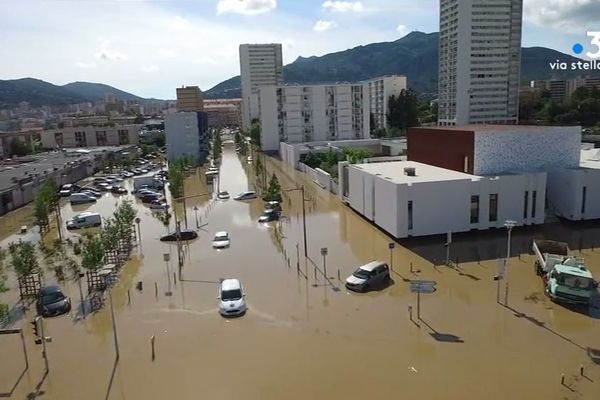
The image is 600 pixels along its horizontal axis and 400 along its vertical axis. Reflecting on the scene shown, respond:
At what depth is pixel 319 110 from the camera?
2608 inches

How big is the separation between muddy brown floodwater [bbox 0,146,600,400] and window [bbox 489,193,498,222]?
4505 mm

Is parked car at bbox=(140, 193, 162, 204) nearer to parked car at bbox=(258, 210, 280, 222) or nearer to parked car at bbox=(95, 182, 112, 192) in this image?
parked car at bbox=(95, 182, 112, 192)

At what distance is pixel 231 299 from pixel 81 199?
28022 mm

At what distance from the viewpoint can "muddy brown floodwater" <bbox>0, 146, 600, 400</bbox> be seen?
35.8 ft

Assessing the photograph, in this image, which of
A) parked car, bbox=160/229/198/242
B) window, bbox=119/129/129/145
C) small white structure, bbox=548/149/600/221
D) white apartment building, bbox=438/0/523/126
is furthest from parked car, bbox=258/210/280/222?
white apartment building, bbox=438/0/523/126

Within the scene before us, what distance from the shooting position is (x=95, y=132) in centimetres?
8519

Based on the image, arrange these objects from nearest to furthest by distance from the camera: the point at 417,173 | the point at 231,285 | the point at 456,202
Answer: the point at 231,285, the point at 456,202, the point at 417,173

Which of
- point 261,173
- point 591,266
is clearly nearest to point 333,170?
point 261,173

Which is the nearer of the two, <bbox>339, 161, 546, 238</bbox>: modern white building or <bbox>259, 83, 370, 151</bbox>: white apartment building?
<bbox>339, 161, 546, 238</bbox>: modern white building

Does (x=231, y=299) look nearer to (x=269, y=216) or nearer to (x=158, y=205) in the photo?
(x=269, y=216)

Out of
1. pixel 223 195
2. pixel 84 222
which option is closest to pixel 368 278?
pixel 84 222

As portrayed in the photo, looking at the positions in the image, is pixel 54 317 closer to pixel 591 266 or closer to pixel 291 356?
pixel 291 356

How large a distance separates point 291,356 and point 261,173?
37.5 metres

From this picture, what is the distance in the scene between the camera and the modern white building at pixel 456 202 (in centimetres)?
2236
